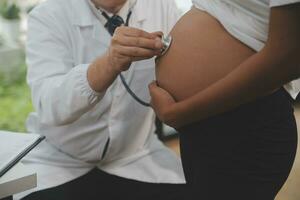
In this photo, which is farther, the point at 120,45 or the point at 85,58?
the point at 85,58

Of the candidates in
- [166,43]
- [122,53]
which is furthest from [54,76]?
[166,43]

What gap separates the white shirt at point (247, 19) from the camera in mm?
818

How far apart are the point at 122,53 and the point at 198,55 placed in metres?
0.21

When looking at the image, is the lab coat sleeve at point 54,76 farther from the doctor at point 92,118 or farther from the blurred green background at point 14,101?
the blurred green background at point 14,101

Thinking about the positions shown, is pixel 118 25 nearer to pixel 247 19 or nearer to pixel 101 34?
pixel 101 34

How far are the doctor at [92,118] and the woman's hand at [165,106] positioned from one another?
1.11 ft

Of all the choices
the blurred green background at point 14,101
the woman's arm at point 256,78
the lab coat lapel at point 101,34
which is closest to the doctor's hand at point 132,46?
the woman's arm at point 256,78

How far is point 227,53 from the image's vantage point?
2.83 ft

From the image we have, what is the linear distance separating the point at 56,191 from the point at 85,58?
44cm

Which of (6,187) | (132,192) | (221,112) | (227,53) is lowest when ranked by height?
(132,192)

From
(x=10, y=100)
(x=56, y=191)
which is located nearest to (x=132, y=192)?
(x=56, y=191)

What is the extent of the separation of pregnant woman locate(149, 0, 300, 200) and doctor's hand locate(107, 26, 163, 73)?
42mm

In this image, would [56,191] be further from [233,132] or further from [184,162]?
[233,132]

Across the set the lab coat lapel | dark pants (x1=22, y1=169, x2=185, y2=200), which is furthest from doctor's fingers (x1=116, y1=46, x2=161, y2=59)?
dark pants (x1=22, y1=169, x2=185, y2=200)
